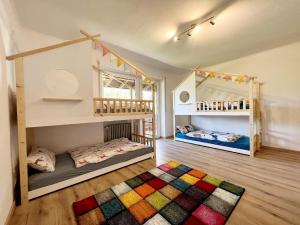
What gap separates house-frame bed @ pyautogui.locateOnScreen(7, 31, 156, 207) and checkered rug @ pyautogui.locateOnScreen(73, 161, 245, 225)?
1.65 feet

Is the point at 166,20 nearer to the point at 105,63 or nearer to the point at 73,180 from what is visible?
the point at 105,63

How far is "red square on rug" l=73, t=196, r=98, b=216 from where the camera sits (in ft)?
4.78

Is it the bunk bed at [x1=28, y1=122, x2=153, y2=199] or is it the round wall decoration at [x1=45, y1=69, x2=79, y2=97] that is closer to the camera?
the bunk bed at [x1=28, y1=122, x2=153, y2=199]

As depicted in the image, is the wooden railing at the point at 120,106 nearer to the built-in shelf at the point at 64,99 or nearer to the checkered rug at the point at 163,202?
the built-in shelf at the point at 64,99

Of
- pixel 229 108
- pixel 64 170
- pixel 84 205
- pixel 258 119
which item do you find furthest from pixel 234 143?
pixel 64 170

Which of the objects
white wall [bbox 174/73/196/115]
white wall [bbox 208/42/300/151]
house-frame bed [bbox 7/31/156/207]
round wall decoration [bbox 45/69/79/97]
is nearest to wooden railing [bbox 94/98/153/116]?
house-frame bed [bbox 7/31/156/207]

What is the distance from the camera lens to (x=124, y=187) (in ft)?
6.21

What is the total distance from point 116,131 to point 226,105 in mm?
3094

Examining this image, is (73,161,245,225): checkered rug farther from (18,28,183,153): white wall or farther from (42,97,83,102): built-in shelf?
(18,28,183,153): white wall

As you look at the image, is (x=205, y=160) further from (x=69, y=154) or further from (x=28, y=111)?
(x=28, y=111)

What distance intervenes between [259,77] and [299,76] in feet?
2.57

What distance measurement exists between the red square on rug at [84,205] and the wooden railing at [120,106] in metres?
1.30

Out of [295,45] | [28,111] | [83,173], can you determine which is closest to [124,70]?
[28,111]

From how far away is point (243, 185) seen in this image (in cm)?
190
